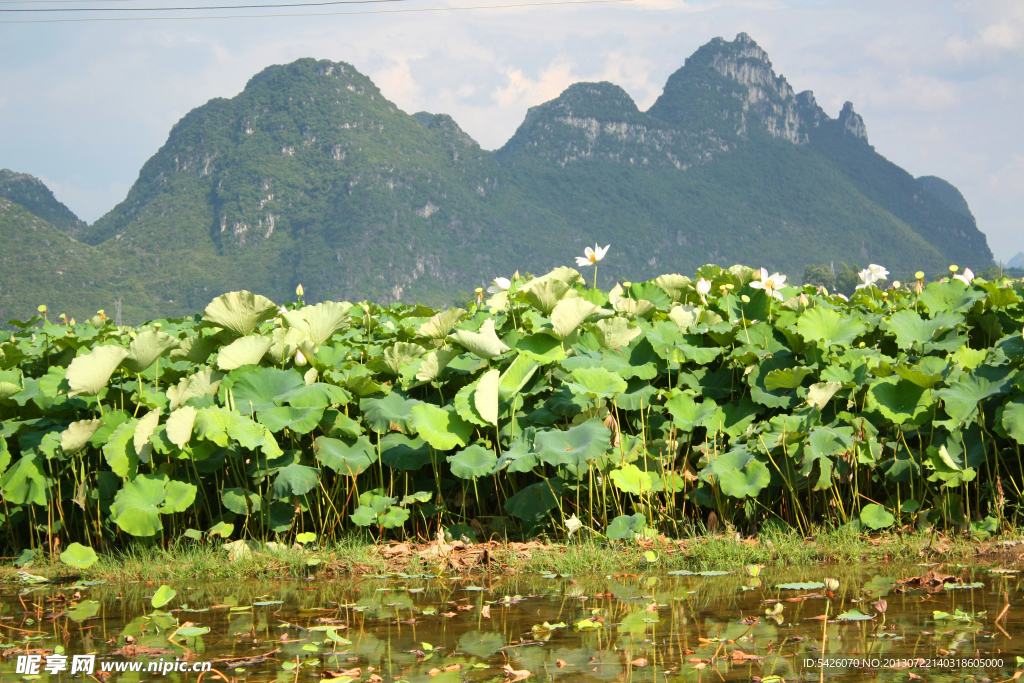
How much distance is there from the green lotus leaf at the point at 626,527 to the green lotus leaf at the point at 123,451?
1872 mm

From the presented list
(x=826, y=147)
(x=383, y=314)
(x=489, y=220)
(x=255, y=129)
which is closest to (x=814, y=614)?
(x=383, y=314)

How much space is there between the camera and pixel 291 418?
314 centimetres

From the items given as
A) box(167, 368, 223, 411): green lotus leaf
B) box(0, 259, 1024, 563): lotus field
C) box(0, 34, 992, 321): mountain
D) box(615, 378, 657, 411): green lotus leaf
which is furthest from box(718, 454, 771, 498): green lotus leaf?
box(0, 34, 992, 321): mountain

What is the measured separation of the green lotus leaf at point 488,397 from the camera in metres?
3.07

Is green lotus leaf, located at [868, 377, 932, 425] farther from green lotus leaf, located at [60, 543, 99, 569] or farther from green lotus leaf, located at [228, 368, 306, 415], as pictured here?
green lotus leaf, located at [60, 543, 99, 569]

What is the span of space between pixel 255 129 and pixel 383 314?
444 ft

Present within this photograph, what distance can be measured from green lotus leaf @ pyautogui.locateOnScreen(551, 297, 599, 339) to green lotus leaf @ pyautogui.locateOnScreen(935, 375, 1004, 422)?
1381 millimetres

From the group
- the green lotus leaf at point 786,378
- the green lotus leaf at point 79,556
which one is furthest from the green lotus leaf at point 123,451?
the green lotus leaf at point 786,378

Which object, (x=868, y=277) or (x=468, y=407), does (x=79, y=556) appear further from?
(x=868, y=277)

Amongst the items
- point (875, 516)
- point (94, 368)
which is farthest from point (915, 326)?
point (94, 368)

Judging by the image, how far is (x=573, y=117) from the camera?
488 feet

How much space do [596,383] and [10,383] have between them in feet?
8.21

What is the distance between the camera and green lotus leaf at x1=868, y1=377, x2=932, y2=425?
3.09 meters

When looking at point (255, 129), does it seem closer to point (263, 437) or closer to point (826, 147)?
point (826, 147)
